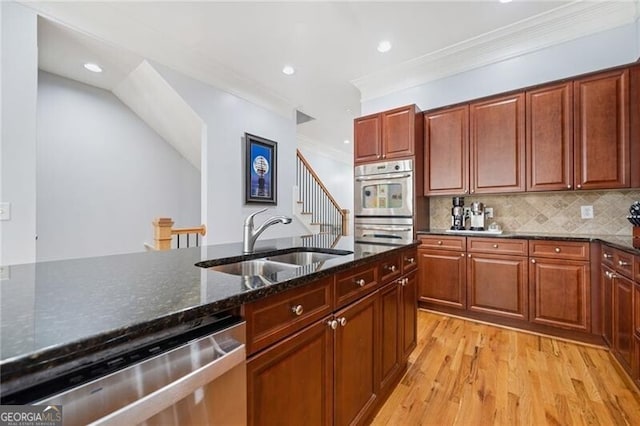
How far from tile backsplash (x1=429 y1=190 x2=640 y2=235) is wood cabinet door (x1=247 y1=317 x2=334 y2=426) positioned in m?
2.89

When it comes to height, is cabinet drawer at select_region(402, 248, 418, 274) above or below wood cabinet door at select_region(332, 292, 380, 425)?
above

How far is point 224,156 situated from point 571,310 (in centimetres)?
406

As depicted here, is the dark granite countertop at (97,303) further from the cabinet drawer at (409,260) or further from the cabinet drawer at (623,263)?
the cabinet drawer at (623,263)

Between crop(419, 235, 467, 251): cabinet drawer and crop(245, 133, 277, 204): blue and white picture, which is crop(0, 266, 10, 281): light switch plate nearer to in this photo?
crop(419, 235, 467, 251): cabinet drawer

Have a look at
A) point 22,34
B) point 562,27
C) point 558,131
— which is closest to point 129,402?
point 22,34

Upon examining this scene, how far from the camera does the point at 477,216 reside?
125 inches

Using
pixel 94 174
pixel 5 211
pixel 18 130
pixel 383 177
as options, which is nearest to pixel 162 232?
pixel 5 211

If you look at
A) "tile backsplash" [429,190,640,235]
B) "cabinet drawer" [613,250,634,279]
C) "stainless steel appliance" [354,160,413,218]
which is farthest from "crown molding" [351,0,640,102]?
"cabinet drawer" [613,250,634,279]

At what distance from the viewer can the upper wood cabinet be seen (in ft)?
10.8

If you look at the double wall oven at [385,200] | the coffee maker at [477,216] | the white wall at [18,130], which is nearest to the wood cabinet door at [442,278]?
the double wall oven at [385,200]

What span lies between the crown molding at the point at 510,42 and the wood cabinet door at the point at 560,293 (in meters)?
2.19

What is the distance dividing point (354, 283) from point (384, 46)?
9.56 feet

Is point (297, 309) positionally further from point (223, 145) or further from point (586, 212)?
point (223, 145)

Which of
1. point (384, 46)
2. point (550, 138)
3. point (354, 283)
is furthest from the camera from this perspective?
point (384, 46)
